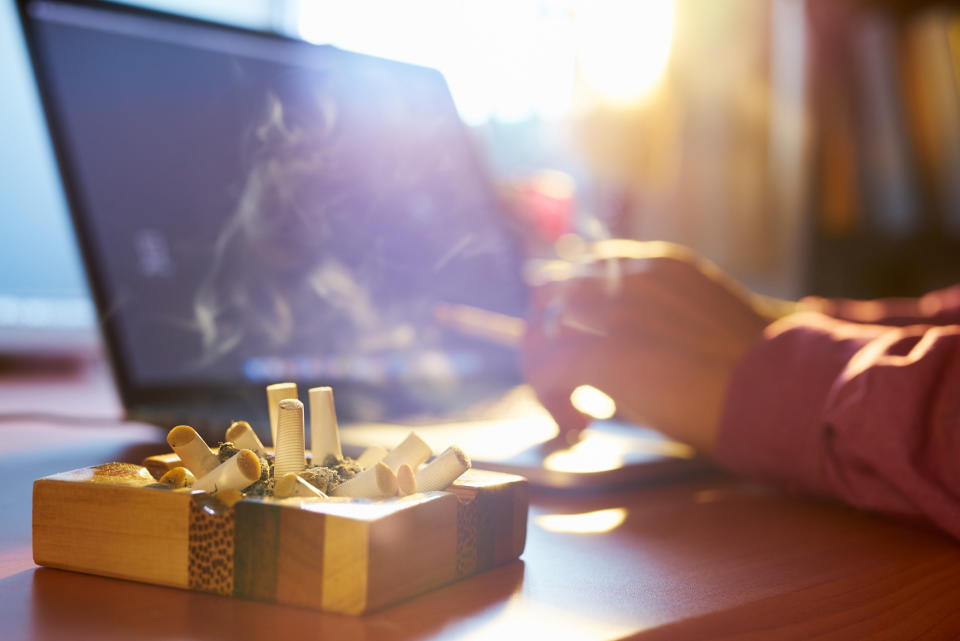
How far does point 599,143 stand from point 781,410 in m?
1.48

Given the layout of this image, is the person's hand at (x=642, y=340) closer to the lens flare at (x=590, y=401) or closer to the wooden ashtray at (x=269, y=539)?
the lens flare at (x=590, y=401)

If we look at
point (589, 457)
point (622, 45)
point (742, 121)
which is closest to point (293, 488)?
point (589, 457)

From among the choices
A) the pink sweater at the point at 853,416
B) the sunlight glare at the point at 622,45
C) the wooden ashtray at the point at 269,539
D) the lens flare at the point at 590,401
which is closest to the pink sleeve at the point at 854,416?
the pink sweater at the point at 853,416

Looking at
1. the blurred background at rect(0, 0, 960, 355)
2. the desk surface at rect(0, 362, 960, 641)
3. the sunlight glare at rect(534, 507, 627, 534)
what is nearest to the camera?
the desk surface at rect(0, 362, 960, 641)

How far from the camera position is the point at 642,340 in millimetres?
A: 604

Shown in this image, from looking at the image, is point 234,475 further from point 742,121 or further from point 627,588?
point 742,121

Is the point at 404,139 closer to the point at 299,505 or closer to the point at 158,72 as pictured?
the point at 158,72

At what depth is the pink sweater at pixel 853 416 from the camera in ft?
1.44

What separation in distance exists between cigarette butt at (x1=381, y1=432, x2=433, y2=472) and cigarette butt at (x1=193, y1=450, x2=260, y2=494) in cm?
6

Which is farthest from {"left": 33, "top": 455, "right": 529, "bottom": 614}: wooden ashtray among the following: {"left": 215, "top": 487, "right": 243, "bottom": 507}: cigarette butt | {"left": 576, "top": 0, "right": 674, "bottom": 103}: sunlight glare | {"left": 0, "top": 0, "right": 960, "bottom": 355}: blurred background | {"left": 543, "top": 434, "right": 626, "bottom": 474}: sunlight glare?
{"left": 576, "top": 0, "right": 674, "bottom": 103}: sunlight glare

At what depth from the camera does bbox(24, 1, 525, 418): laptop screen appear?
26.7 inches

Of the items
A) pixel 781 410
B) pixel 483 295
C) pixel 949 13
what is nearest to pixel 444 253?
pixel 483 295

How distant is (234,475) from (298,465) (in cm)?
3

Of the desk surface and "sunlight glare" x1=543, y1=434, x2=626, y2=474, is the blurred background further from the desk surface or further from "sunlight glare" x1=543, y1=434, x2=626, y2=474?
the desk surface
